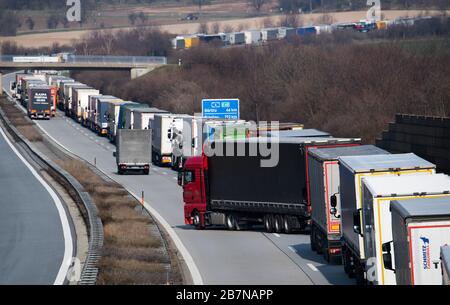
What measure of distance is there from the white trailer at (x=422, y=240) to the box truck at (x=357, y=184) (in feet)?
11.2

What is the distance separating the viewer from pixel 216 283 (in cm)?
2453

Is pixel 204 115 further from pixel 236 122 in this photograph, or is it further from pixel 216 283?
pixel 216 283

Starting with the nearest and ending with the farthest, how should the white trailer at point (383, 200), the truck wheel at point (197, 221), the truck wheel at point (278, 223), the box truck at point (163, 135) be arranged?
1. the white trailer at point (383, 200)
2. the truck wheel at point (278, 223)
3. the truck wheel at point (197, 221)
4. the box truck at point (163, 135)

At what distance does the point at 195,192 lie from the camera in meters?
37.4

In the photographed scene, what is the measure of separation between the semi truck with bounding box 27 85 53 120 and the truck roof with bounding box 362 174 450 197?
79.3m

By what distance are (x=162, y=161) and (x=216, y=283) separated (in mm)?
38709

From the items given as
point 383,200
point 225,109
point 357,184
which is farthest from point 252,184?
point 225,109

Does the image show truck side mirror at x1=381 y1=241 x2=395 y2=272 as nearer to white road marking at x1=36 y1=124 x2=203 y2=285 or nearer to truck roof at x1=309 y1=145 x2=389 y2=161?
white road marking at x1=36 y1=124 x2=203 y2=285

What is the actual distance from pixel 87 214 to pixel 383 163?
53.0ft

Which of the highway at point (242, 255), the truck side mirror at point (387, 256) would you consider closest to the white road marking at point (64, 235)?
the highway at point (242, 255)

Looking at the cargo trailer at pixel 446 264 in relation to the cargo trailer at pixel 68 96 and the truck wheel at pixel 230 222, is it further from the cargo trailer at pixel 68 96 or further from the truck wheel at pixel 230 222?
the cargo trailer at pixel 68 96

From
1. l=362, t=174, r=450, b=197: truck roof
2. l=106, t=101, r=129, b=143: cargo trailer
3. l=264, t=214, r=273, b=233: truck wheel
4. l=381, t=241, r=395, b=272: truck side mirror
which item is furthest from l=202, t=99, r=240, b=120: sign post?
l=381, t=241, r=395, b=272: truck side mirror

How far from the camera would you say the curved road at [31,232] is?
87.6 feet

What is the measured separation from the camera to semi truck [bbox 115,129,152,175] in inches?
2320
